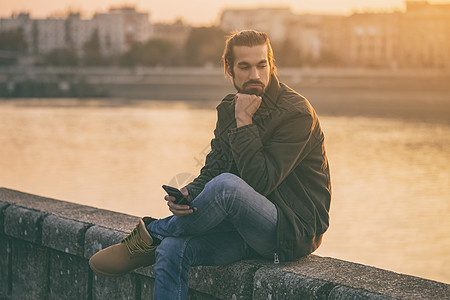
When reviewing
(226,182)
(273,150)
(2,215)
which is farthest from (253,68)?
(2,215)

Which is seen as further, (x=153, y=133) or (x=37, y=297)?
(x=153, y=133)

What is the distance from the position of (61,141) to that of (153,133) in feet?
13.4

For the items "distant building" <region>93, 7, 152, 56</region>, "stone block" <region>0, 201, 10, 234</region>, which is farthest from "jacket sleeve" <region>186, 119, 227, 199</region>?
"distant building" <region>93, 7, 152, 56</region>

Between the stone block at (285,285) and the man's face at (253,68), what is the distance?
0.54 meters

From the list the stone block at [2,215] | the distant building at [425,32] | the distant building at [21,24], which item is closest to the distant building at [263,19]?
the distant building at [425,32]

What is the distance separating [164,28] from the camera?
113 metres

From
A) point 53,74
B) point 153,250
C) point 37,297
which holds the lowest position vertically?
point 53,74

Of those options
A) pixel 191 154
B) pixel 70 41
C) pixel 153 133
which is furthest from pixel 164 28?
pixel 191 154

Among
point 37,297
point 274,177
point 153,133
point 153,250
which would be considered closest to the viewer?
point 274,177

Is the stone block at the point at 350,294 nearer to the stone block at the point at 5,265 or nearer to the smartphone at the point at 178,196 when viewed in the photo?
the smartphone at the point at 178,196

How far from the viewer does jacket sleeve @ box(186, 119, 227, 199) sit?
90.5 inches

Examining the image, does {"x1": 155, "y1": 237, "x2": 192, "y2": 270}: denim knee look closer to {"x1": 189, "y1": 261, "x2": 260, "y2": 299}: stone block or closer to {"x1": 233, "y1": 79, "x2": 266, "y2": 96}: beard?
{"x1": 189, "y1": 261, "x2": 260, "y2": 299}: stone block

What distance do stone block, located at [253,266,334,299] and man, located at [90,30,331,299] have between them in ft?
0.27

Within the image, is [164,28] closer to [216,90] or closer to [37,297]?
[216,90]
